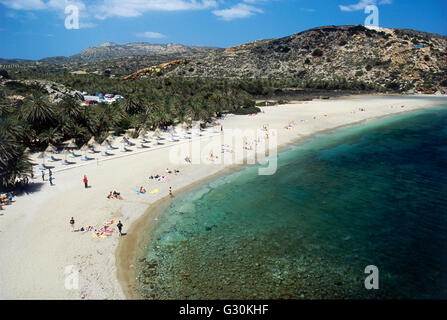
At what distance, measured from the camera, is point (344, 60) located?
112438 mm

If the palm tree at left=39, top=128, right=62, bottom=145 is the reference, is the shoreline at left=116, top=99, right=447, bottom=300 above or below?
below

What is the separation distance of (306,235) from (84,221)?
13.5 m

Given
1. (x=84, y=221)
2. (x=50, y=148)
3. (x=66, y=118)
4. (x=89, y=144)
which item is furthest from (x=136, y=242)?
(x=66, y=118)

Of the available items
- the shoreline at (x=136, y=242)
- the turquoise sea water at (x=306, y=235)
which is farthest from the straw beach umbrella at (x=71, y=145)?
the turquoise sea water at (x=306, y=235)

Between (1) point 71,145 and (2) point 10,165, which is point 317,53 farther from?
(2) point 10,165

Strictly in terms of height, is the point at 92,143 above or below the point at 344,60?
below

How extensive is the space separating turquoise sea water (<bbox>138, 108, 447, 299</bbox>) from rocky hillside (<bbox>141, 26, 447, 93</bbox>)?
268 feet

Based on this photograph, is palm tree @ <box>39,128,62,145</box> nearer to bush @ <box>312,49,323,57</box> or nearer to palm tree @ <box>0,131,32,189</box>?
palm tree @ <box>0,131,32,189</box>

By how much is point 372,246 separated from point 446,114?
198 ft

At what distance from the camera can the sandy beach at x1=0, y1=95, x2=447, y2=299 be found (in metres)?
13.0

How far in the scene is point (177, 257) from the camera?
51.1 ft

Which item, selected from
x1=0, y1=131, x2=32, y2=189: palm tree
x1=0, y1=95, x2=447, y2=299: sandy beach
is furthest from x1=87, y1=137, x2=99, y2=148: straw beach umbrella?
x1=0, y1=131, x2=32, y2=189: palm tree

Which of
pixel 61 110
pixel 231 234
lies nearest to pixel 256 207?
pixel 231 234
